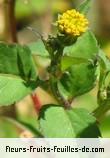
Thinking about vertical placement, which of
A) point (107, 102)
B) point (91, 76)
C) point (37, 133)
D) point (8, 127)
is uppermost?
point (91, 76)

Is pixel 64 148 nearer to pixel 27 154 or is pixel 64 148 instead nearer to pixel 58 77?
pixel 58 77

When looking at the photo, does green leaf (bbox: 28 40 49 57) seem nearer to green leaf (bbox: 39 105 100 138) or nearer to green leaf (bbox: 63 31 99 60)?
green leaf (bbox: 63 31 99 60)

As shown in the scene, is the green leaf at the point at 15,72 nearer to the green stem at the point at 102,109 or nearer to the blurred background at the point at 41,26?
the green stem at the point at 102,109

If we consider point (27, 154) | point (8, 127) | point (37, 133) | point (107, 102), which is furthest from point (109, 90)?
point (8, 127)

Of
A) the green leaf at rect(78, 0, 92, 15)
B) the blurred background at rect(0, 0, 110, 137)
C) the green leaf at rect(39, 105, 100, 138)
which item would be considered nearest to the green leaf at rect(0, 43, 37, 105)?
the green leaf at rect(39, 105, 100, 138)

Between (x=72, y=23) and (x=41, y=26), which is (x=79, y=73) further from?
(x=41, y=26)

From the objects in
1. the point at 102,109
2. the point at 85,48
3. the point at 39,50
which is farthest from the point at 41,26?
the point at 102,109

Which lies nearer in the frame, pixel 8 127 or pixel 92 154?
pixel 92 154
